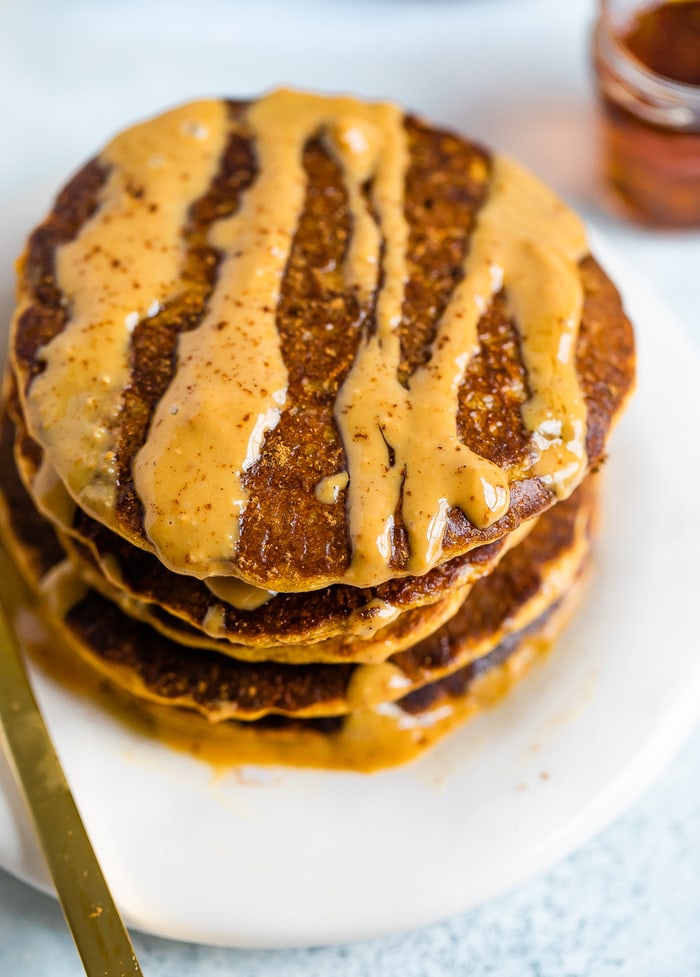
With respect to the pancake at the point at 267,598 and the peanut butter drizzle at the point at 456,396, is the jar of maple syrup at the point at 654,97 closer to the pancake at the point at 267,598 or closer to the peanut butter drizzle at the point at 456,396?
A: the peanut butter drizzle at the point at 456,396

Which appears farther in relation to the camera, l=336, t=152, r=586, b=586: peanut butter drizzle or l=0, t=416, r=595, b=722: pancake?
l=0, t=416, r=595, b=722: pancake

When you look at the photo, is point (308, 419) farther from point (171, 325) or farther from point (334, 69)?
point (334, 69)

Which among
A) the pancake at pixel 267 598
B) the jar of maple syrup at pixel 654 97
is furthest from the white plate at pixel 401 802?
the jar of maple syrup at pixel 654 97

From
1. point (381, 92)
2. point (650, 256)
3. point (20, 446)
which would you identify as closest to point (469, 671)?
point (20, 446)

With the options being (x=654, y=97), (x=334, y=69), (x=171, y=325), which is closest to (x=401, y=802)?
(x=171, y=325)

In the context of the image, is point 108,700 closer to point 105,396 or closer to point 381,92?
point 105,396

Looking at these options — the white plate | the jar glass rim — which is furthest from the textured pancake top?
the jar glass rim

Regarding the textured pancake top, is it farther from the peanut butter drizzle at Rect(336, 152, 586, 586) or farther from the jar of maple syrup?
the jar of maple syrup
